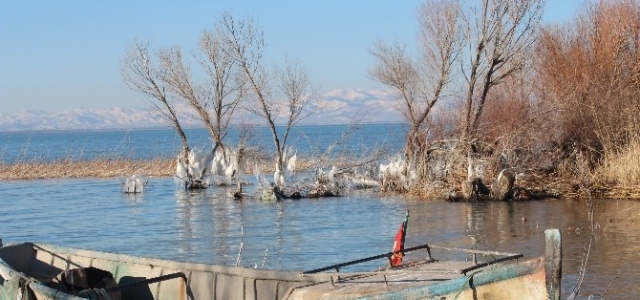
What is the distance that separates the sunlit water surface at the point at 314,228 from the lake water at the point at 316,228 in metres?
0.03

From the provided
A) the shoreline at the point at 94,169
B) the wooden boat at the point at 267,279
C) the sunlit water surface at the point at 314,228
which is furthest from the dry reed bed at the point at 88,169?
the wooden boat at the point at 267,279

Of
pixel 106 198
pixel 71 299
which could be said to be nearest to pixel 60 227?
pixel 106 198

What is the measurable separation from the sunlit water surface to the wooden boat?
520cm

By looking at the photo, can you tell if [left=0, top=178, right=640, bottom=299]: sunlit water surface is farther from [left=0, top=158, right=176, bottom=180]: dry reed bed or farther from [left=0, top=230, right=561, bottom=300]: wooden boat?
[left=0, top=158, right=176, bottom=180]: dry reed bed

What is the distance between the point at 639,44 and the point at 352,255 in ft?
57.7

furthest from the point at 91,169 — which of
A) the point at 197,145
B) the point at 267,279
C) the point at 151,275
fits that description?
the point at 267,279

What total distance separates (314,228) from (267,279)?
545 inches

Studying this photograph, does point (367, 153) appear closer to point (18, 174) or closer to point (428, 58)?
point (428, 58)

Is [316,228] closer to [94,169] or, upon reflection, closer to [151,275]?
[151,275]

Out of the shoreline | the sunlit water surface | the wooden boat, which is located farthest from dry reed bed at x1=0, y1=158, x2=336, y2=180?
the wooden boat

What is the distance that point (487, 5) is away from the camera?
33125 millimetres

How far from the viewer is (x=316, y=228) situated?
2491 cm

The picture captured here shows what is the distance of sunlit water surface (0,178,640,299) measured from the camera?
760 inches

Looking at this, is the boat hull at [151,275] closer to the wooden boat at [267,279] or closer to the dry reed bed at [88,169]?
the wooden boat at [267,279]
